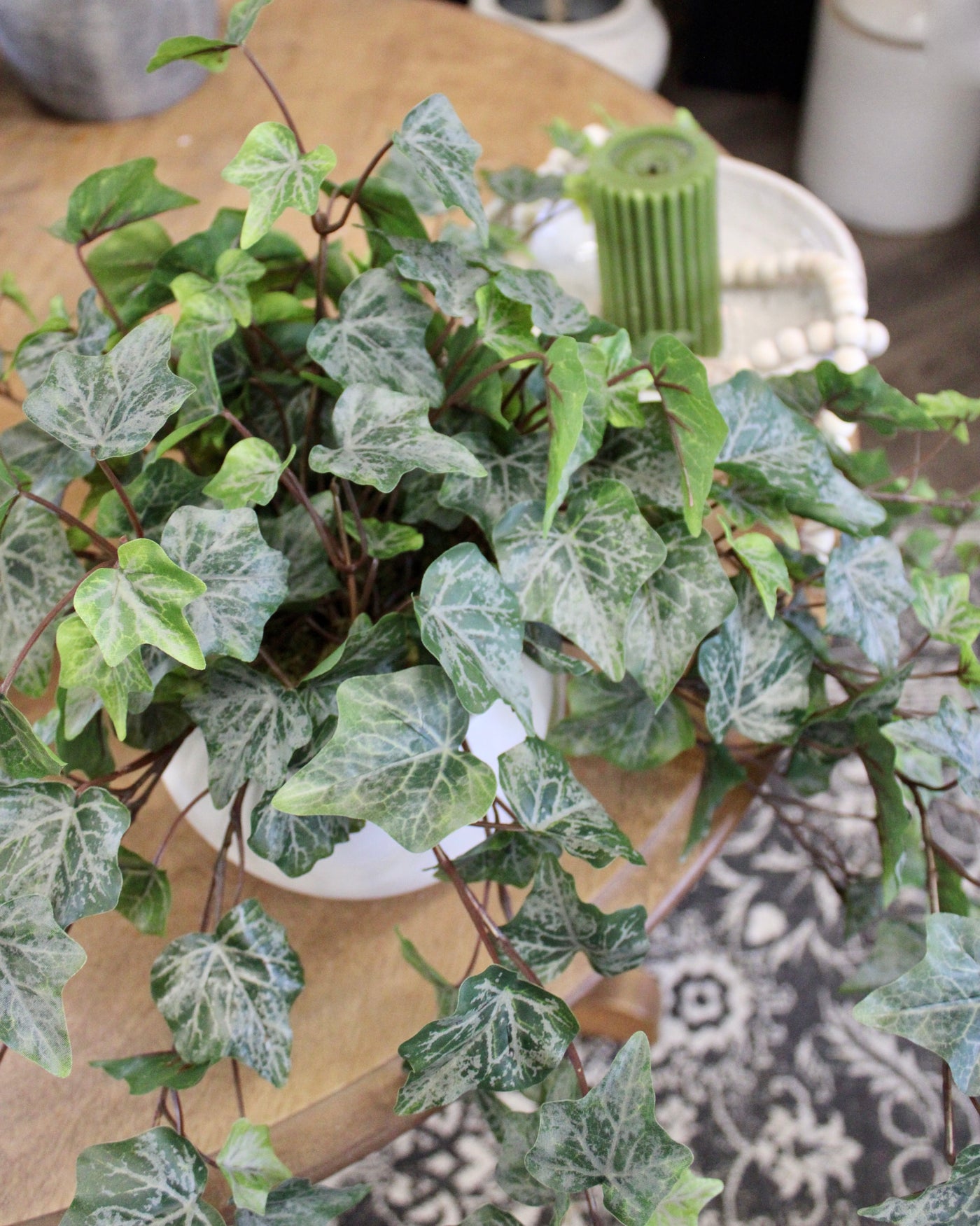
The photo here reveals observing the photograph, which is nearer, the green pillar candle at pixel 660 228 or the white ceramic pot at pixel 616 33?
the green pillar candle at pixel 660 228

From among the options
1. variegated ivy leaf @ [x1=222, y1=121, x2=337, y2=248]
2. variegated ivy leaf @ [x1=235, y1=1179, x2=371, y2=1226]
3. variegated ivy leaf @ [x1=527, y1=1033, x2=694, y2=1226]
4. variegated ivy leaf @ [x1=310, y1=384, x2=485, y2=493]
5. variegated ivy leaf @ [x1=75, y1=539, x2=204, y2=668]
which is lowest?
variegated ivy leaf @ [x1=235, y1=1179, x2=371, y2=1226]

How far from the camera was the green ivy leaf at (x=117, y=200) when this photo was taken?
45 centimetres

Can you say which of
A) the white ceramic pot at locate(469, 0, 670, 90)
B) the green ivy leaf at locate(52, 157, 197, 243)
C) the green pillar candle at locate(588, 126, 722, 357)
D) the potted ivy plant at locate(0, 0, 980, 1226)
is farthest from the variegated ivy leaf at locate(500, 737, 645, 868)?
the white ceramic pot at locate(469, 0, 670, 90)

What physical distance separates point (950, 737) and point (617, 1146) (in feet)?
0.64

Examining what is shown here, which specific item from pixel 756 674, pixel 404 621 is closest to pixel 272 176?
pixel 404 621

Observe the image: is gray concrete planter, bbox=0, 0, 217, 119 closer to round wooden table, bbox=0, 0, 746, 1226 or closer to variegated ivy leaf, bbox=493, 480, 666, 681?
round wooden table, bbox=0, 0, 746, 1226

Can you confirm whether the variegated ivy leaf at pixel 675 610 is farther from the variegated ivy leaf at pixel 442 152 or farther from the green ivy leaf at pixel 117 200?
the green ivy leaf at pixel 117 200

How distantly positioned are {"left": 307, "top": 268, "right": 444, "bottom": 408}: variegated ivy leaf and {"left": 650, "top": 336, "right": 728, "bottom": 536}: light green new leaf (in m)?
0.09

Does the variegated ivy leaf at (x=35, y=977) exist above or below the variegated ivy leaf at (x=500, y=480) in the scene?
below

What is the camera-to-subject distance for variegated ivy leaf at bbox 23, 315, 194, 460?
352 mm

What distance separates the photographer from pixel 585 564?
411 millimetres

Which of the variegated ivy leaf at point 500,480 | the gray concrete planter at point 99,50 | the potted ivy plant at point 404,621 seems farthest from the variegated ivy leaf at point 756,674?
the gray concrete planter at point 99,50

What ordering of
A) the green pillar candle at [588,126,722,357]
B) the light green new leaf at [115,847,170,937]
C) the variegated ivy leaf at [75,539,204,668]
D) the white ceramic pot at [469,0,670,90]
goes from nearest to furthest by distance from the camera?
the variegated ivy leaf at [75,539,204,668], the light green new leaf at [115,847,170,937], the green pillar candle at [588,126,722,357], the white ceramic pot at [469,0,670,90]

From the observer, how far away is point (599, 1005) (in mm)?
788
